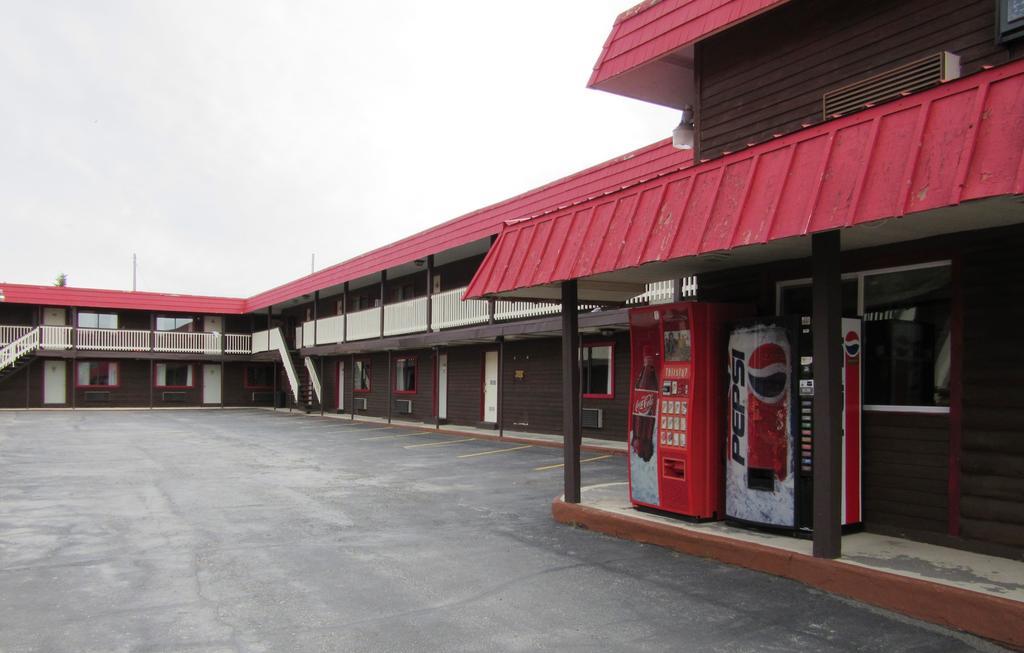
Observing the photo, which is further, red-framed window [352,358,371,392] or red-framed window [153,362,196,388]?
red-framed window [153,362,196,388]

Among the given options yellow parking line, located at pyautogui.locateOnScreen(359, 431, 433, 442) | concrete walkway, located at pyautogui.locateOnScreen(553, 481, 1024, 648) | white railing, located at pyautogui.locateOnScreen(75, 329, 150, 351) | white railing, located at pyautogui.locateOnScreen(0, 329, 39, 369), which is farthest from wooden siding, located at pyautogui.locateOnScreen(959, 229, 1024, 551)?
white railing, located at pyautogui.locateOnScreen(0, 329, 39, 369)

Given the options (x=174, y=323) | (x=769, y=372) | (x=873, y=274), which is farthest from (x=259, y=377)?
(x=873, y=274)

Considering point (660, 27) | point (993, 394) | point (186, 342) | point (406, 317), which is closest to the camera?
point (993, 394)

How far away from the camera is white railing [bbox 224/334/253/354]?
38.8m

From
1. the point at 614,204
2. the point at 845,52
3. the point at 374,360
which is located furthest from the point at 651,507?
the point at 374,360

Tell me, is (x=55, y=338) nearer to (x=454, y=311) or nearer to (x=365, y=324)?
(x=365, y=324)

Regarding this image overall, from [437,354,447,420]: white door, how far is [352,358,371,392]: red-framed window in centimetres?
569

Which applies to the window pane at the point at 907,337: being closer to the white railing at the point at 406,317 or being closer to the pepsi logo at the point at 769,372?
the pepsi logo at the point at 769,372

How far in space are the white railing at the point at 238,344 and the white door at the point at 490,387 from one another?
2132 centimetres

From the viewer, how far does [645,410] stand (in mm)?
7910

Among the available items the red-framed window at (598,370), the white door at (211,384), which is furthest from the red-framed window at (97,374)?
the red-framed window at (598,370)

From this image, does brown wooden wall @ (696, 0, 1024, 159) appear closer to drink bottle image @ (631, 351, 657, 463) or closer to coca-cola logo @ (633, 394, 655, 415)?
drink bottle image @ (631, 351, 657, 463)

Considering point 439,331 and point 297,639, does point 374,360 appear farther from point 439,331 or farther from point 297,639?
point 297,639

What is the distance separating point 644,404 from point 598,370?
10168mm
